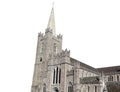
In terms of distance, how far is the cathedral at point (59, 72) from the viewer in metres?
51.7

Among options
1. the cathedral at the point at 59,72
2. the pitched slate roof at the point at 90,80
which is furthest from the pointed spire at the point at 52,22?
the pitched slate roof at the point at 90,80

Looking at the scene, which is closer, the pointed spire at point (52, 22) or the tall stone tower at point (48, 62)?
the tall stone tower at point (48, 62)

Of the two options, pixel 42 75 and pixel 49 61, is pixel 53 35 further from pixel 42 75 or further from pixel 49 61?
pixel 42 75

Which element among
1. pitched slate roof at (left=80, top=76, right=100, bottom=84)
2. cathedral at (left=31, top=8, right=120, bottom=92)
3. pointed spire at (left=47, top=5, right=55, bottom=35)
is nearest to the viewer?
pitched slate roof at (left=80, top=76, right=100, bottom=84)

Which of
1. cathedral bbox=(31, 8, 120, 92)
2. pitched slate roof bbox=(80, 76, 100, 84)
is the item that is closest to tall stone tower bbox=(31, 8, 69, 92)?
cathedral bbox=(31, 8, 120, 92)

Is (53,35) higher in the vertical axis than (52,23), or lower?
lower

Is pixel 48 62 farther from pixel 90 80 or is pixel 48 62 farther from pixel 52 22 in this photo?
pixel 90 80

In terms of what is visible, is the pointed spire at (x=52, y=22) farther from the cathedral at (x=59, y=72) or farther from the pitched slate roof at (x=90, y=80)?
the pitched slate roof at (x=90, y=80)

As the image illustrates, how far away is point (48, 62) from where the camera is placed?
202 ft

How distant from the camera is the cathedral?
5169 cm

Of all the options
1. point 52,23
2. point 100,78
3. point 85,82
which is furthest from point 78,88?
point 52,23

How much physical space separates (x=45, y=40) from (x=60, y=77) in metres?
14.1

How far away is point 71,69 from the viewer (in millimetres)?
57219

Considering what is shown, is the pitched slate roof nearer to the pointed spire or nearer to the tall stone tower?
the tall stone tower
